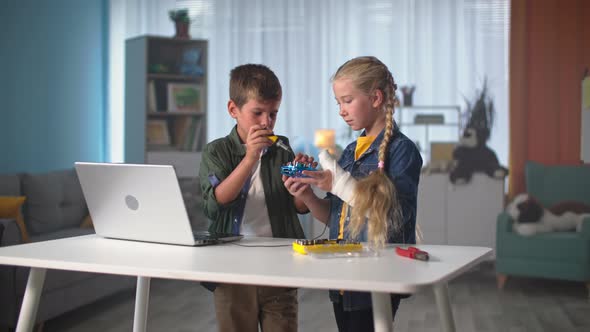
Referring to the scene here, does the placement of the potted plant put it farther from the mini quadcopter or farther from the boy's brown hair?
the mini quadcopter

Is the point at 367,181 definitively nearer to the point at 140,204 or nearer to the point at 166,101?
the point at 140,204

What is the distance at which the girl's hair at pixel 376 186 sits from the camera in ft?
5.25

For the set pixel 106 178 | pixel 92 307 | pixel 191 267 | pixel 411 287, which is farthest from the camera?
pixel 92 307

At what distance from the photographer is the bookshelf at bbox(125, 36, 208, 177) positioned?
5.47 meters

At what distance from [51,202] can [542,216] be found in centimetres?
310

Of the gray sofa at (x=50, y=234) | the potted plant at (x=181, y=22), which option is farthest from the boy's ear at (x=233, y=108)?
the potted plant at (x=181, y=22)

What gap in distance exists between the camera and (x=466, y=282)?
4.77m

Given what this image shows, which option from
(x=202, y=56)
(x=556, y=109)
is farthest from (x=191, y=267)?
(x=556, y=109)

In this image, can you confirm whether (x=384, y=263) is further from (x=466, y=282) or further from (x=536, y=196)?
(x=536, y=196)

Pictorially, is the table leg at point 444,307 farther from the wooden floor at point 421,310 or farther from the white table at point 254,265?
the wooden floor at point 421,310

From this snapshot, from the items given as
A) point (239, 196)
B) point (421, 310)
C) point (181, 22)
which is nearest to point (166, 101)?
point (181, 22)

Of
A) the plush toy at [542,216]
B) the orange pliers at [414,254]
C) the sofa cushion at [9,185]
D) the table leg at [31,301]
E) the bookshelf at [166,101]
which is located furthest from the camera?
the bookshelf at [166,101]

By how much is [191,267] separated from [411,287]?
0.46 meters

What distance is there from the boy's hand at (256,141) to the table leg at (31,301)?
1.99ft
